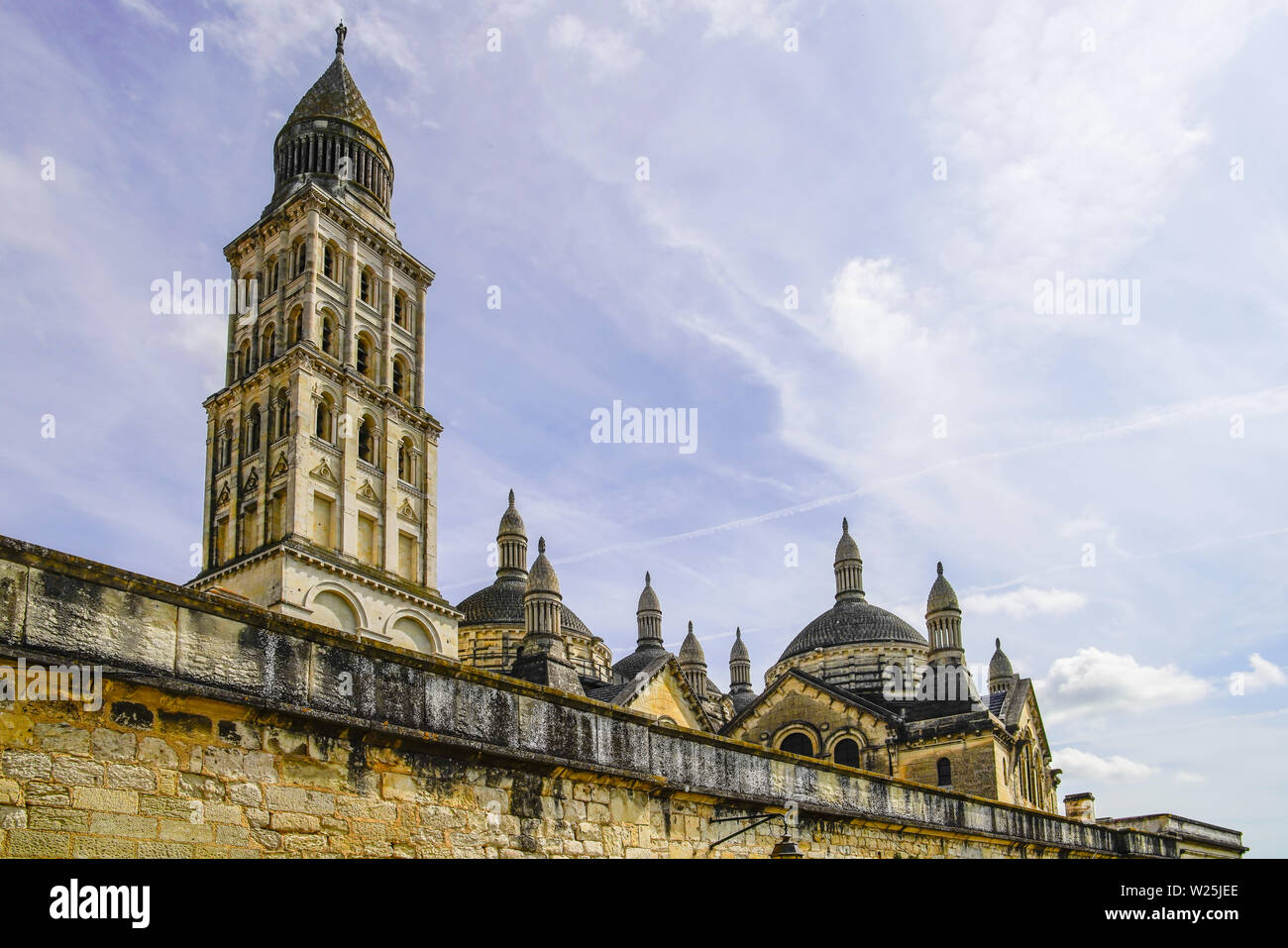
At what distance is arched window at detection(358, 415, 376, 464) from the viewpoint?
4456 cm

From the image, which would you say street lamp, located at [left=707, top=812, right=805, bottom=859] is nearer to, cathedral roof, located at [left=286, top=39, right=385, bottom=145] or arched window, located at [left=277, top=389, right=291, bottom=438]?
arched window, located at [left=277, top=389, right=291, bottom=438]

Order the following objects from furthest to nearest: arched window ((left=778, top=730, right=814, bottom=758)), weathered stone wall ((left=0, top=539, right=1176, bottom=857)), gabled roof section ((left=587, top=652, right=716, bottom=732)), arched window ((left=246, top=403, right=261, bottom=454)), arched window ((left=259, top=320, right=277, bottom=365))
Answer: arched window ((left=259, top=320, right=277, bottom=365)) → arched window ((left=246, top=403, right=261, bottom=454)) → gabled roof section ((left=587, top=652, right=716, bottom=732)) → arched window ((left=778, top=730, right=814, bottom=758)) → weathered stone wall ((left=0, top=539, right=1176, bottom=857))

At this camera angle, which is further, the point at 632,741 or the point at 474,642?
the point at 474,642

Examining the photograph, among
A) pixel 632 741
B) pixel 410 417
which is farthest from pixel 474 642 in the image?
pixel 632 741

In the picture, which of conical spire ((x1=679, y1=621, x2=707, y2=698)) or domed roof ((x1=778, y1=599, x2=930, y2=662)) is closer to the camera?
domed roof ((x1=778, y1=599, x2=930, y2=662))

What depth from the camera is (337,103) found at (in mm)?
48938

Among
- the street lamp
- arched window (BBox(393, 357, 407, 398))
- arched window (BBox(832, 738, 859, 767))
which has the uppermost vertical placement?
arched window (BBox(393, 357, 407, 398))

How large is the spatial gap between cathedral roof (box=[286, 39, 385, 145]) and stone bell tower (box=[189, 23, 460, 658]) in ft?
0.24

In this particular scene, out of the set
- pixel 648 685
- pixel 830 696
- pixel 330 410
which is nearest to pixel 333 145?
pixel 330 410

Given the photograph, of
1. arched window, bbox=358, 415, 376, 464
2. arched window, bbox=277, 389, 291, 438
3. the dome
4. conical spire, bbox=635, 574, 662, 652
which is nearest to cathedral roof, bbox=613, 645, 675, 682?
conical spire, bbox=635, 574, 662, 652

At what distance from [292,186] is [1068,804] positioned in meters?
48.1
